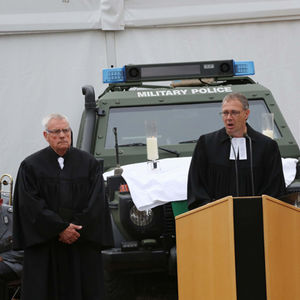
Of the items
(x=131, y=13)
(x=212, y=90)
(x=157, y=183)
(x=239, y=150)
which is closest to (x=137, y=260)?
(x=157, y=183)

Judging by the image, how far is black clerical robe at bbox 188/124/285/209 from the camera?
5773 mm

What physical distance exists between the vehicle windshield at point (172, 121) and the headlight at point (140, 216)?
144cm

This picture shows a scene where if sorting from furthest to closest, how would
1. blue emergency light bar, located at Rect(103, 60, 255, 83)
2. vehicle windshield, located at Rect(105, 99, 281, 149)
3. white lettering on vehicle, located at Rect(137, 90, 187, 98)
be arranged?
blue emergency light bar, located at Rect(103, 60, 255, 83)
white lettering on vehicle, located at Rect(137, 90, 187, 98)
vehicle windshield, located at Rect(105, 99, 281, 149)

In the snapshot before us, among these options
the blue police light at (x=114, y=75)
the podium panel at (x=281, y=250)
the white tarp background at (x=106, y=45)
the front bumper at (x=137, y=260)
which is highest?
the white tarp background at (x=106, y=45)

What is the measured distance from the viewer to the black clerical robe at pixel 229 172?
5.77 metres

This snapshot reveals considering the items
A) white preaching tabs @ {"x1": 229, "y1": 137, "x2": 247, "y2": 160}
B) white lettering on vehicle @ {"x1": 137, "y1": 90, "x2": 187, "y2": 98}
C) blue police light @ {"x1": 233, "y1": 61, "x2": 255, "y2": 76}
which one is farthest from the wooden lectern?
blue police light @ {"x1": 233, "y1": 61, "x2": 255, "y2": 76}

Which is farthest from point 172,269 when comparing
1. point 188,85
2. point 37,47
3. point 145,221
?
point 37,47

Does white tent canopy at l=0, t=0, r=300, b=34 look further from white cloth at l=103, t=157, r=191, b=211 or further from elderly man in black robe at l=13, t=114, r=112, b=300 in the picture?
elderly man in black robe at l=13, t=114, r=112, b=300

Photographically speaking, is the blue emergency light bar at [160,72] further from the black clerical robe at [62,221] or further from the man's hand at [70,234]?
the man's hand at [70,234]

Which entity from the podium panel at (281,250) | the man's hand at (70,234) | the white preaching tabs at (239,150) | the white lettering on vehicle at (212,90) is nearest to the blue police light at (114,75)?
the white lettering on vehicle at (212,90)

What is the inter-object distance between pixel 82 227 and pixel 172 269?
914 mm

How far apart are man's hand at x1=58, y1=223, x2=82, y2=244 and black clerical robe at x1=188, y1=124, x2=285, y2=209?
2.77 feet

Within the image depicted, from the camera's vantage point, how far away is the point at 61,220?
5.66 metres

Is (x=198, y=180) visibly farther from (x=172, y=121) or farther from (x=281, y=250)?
(x=172, y=121)
